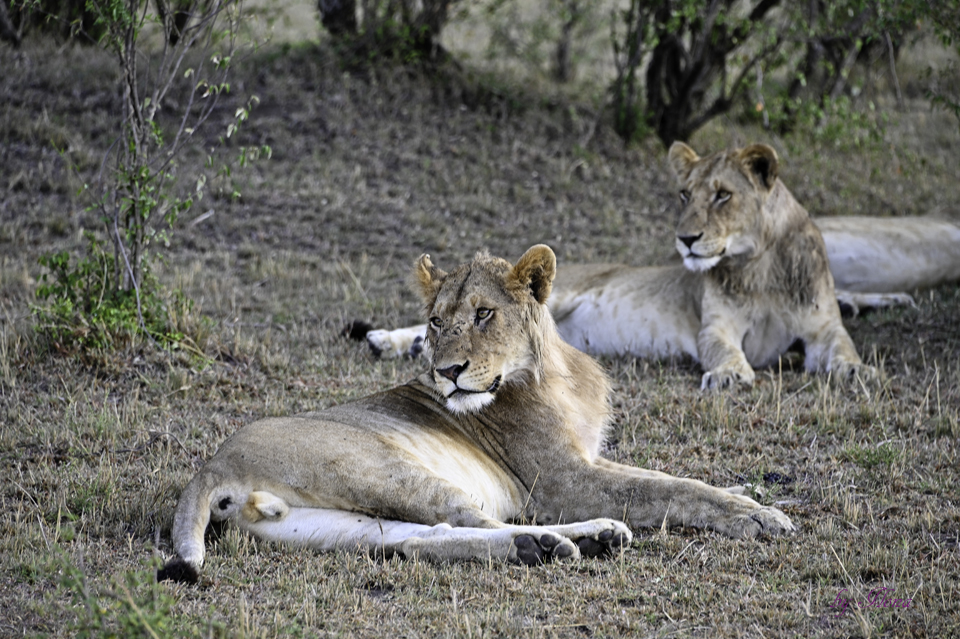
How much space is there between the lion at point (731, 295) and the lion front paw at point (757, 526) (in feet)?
8.36

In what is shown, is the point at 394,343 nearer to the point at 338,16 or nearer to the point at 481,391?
the point at 481,391

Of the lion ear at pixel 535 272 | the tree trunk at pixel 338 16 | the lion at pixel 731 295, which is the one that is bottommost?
the lion at pixel 731 295

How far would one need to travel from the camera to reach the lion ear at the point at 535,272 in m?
4.80

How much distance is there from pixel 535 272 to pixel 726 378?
8.57 feet

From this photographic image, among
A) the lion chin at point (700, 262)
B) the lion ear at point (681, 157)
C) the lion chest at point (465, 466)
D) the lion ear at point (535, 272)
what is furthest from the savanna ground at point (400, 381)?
the lion ear at point (681, 157)

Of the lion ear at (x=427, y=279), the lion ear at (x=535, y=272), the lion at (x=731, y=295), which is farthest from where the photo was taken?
the lion at (x=731, y=295)

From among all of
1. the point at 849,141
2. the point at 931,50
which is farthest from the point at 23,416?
the point at 931,50

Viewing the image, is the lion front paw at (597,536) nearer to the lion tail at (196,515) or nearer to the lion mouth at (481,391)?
the lion mouth at (481,391)

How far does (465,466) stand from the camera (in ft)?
15.3

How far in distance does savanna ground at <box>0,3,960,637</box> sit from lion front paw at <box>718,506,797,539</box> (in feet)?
0.28

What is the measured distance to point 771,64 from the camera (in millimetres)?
12461

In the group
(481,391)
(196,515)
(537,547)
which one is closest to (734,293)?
(481,391)

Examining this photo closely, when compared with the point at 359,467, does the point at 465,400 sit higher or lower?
higher

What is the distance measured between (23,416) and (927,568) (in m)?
4.63
